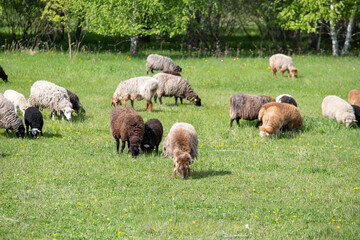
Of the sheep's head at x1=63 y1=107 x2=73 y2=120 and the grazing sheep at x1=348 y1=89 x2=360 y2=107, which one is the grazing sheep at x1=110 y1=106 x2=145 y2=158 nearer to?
the sheep's head at x1=63 y1=107 x2=73 y2=120

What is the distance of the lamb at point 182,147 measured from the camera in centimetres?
867

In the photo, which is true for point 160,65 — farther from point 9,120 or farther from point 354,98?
point 9,120

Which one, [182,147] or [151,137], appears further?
[151,137]

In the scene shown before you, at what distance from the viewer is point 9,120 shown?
11.8m

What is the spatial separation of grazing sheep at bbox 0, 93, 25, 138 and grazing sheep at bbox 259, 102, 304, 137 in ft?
21.8

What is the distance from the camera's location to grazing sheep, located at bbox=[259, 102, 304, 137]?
1231 centimetres

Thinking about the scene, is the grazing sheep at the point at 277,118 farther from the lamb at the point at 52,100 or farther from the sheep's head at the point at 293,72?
the sheep's head at the point at 293,72

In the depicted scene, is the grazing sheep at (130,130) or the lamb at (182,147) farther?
the grazing sheep at (130,130)

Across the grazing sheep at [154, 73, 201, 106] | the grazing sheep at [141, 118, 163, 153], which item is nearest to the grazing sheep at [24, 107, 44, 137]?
the grazing sheep at [141, 118, 163, 153]

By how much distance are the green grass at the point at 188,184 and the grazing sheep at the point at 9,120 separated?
43 centimetres

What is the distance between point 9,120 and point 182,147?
5405mm

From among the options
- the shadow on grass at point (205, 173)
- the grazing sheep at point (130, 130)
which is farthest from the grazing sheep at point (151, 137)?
the shadow on grass at point (205, 173)

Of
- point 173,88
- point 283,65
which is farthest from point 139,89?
point 283,65

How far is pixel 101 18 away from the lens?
87.0ft
